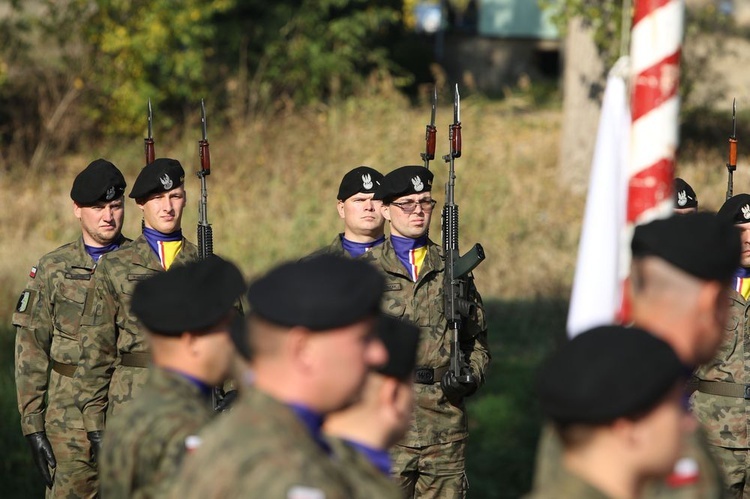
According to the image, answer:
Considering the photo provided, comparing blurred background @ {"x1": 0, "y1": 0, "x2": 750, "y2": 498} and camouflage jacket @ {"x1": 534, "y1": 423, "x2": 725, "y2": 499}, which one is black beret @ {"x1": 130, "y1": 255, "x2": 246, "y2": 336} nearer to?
camouflage jacket @ {"x1": 534, "y1": 423, "x2": 725, "y2": 499}

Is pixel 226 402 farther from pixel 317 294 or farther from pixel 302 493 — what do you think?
pixel 302 493

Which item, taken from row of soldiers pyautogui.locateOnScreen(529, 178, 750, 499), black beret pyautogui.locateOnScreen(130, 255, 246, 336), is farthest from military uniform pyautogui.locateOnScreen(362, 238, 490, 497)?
row of soldiers pyautogui.locateOnScreen(529, 178, 750, 499)

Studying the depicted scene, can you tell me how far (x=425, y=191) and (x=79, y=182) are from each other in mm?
2085

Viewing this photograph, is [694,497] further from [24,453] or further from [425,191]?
[24,453]

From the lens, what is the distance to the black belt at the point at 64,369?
25.5 ft

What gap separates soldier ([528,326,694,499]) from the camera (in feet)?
9.71

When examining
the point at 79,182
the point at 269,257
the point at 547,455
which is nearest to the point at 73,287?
the point at 79,182

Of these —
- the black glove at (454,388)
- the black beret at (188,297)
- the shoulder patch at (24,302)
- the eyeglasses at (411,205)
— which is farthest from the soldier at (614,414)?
the shoulder patch at (24,302)

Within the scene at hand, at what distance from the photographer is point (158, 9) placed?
18.3 m

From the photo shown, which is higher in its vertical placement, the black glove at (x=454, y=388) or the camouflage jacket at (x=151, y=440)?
the camouflage jacket at (x=151, y=440)

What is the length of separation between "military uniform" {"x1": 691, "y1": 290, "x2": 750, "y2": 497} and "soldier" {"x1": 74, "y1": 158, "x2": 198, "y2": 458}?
318 cm

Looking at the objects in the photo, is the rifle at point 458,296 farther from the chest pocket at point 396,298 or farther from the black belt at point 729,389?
the black belt at point 729,389

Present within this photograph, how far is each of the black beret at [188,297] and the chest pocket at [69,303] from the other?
146 inches

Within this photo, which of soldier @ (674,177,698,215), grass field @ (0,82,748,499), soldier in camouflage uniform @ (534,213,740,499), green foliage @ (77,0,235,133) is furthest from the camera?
green foliage @ (77,0,235,133)
